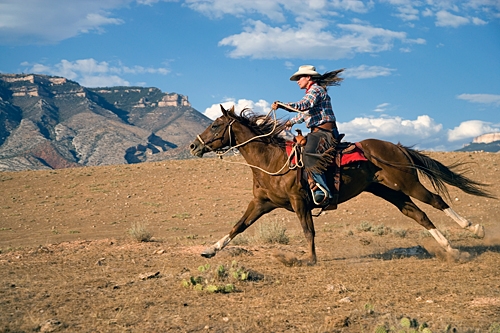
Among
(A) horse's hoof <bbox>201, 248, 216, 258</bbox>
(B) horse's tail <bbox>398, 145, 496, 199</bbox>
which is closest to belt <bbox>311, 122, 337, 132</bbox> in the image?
(B) horse's tail <bbox>398, 145, 496, 199</bbox>

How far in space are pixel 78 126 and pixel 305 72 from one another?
465 feet

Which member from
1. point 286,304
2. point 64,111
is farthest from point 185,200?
point 64,111

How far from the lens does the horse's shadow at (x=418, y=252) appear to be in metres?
9.64

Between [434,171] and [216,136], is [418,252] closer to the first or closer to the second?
[434,171]

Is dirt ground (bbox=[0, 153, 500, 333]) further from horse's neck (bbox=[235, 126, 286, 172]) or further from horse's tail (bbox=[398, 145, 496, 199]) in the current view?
horse's neck (bbox=[235, 126, 286, 172])

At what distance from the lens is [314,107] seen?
352 inches

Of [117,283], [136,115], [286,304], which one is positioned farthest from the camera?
[136,115]

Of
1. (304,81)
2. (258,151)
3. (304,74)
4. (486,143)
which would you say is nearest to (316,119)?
(304,81)

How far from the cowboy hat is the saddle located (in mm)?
1002

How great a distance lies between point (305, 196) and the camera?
8688 millimetres

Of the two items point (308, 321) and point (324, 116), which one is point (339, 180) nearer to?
point (324, 116)

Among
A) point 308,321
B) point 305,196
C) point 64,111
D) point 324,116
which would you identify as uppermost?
point 64,111

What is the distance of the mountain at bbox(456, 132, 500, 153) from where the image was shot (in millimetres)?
87869

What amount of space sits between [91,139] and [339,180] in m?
128
